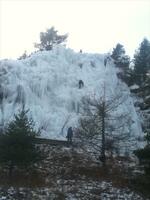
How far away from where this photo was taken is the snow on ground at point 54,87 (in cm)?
4147

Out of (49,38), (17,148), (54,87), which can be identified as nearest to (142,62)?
(54,87)

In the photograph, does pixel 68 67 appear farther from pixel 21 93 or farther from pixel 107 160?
pixel 107 160

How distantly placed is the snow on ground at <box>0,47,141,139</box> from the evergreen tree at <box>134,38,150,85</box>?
365 centimetres

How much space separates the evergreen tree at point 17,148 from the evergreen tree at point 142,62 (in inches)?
1139

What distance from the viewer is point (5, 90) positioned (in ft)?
141

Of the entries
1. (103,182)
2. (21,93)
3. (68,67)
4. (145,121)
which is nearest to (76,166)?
(103,182)

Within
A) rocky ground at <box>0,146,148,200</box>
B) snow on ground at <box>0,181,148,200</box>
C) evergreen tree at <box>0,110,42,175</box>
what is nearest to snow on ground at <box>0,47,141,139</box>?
rocky ground at <box>0,146,148,200</box>

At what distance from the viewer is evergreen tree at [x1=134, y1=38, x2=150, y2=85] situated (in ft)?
179

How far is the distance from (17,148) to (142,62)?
110 ft

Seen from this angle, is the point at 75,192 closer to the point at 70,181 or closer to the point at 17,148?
the point at 70,181

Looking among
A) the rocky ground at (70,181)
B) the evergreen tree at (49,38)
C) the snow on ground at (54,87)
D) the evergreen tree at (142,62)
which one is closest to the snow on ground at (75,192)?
the rocky ground at (70,181)

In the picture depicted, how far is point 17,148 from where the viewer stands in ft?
86.6

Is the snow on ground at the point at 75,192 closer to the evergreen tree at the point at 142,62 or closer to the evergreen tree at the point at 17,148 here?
the evergreen tree at the point at 17,148

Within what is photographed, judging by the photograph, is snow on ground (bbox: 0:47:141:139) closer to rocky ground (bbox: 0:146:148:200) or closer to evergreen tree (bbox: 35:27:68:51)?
rocky ground (bbox: 0:146:148:200)
